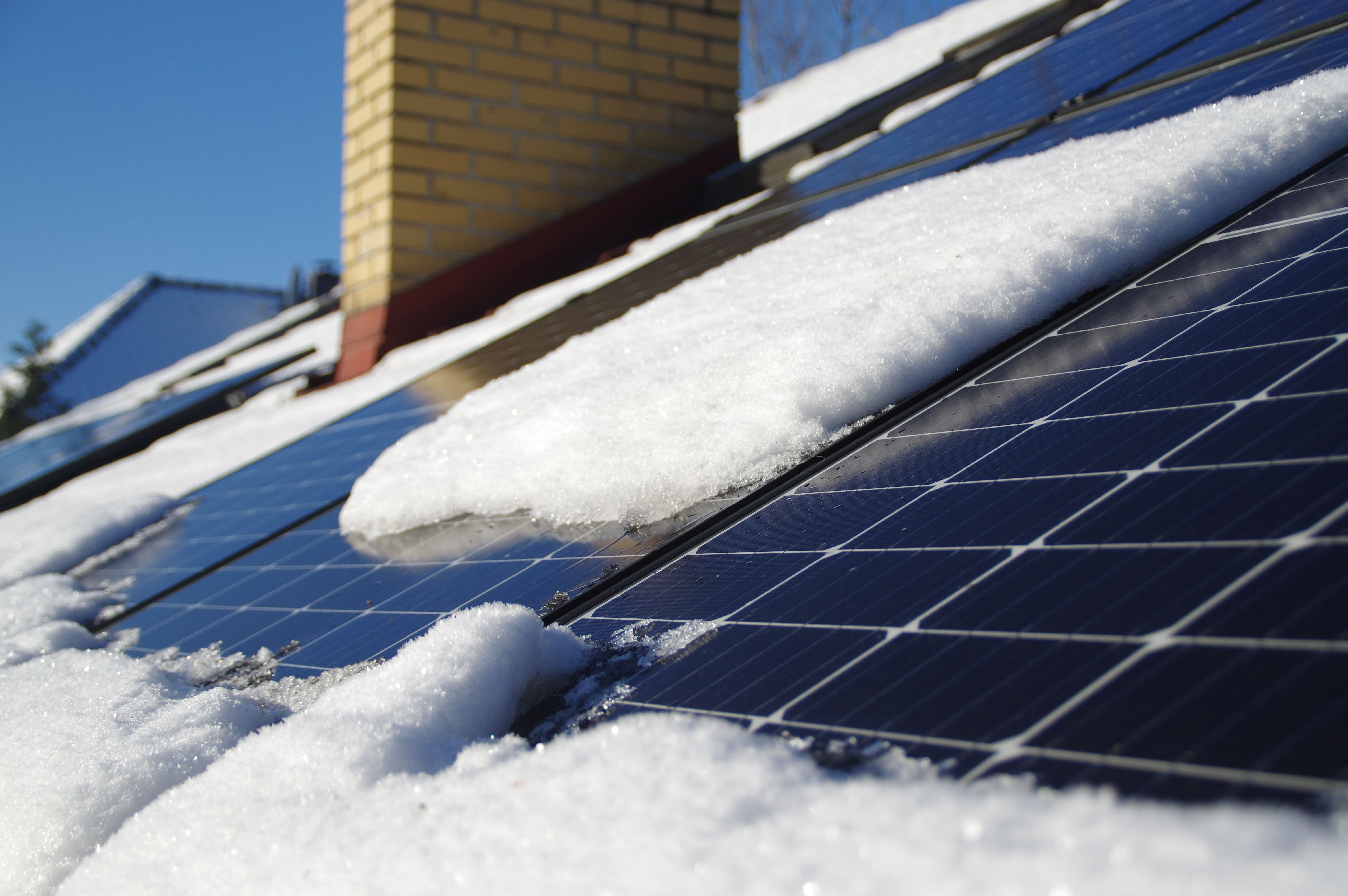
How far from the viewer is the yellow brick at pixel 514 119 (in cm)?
649

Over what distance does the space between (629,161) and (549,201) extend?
72 centimetres

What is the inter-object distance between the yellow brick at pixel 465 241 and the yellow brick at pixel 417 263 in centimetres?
9

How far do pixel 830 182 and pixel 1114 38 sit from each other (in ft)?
5.25

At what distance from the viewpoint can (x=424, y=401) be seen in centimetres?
428

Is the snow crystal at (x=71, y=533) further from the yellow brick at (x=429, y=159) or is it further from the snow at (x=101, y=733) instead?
the yellow brick at (x=429, y=159)

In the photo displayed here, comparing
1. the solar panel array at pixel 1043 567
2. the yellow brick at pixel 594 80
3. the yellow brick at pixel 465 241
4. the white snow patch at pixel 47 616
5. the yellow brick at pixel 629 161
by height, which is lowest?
the white snow patch at pixel 47 616

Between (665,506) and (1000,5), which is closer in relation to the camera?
(665,506)

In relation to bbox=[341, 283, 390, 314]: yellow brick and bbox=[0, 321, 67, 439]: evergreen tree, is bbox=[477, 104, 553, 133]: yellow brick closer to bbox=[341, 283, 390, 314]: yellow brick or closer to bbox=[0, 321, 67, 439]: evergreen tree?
bbox=[341, 283, 390, 314]: yellow brick

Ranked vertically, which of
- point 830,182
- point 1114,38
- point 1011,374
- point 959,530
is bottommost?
point 959,530

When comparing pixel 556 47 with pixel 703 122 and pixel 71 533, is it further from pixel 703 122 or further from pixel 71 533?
pixel 71 533

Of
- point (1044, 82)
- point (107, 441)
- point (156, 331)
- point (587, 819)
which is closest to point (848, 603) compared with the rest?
point (587, 819)

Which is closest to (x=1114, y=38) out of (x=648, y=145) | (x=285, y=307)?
(x=648, y=145)

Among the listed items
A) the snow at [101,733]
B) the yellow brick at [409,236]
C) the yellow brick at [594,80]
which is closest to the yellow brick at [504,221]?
the yellow brick at [409,236]

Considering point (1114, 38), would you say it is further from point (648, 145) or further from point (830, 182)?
point (648, 145)
